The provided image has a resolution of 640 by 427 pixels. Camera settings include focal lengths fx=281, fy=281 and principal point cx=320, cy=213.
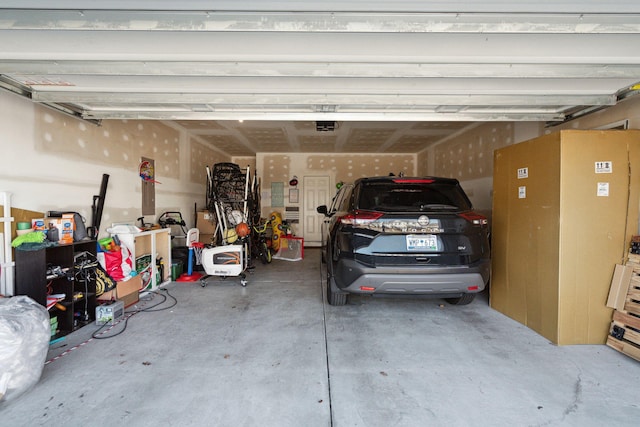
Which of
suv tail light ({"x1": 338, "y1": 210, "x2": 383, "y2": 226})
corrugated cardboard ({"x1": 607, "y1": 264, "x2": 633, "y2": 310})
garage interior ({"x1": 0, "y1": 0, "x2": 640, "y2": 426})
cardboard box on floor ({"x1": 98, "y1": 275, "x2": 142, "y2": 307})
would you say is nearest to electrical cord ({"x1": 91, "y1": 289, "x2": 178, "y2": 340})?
garage interior ({"x1": 0, "y1": 0, "x2": 640, "y2": 426})

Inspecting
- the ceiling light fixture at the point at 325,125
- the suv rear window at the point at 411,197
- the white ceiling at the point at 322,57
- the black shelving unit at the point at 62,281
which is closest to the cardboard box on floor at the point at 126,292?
the black shelving unit at the point at 62,281

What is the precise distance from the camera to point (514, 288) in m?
3.02

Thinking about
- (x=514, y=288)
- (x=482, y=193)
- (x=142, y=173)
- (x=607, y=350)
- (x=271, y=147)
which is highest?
(x=271, y=147)

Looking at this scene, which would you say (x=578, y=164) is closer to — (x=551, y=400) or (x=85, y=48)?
(x=551, y=400)

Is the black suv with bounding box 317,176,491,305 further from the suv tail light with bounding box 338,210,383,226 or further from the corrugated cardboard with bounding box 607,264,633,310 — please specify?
the corrugated cardboard with bounding box 607,264,633,310

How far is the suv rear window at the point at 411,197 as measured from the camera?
2.68m

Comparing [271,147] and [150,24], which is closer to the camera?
[150,24]

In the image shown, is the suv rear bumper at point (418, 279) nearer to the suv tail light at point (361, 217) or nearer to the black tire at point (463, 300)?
the suv tail light at point (361, 217)

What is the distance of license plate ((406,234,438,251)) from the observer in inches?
102

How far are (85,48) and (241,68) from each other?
1.04 m

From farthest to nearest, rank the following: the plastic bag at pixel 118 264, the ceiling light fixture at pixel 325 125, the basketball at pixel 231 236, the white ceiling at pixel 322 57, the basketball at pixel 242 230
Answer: the ceiling light fixture at pixel 325 125 < the basketball at pixel 231 236 < the basketball at pixel 242 230 < the plastic bag at pixel 118 264 < the white ceiling at pixel 322 57

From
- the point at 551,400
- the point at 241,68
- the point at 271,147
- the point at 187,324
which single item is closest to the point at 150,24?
the point at 241,68

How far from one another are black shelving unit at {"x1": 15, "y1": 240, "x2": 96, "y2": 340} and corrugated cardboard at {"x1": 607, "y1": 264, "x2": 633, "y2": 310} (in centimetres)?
494

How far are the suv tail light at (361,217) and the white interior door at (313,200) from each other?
5.73 meters
